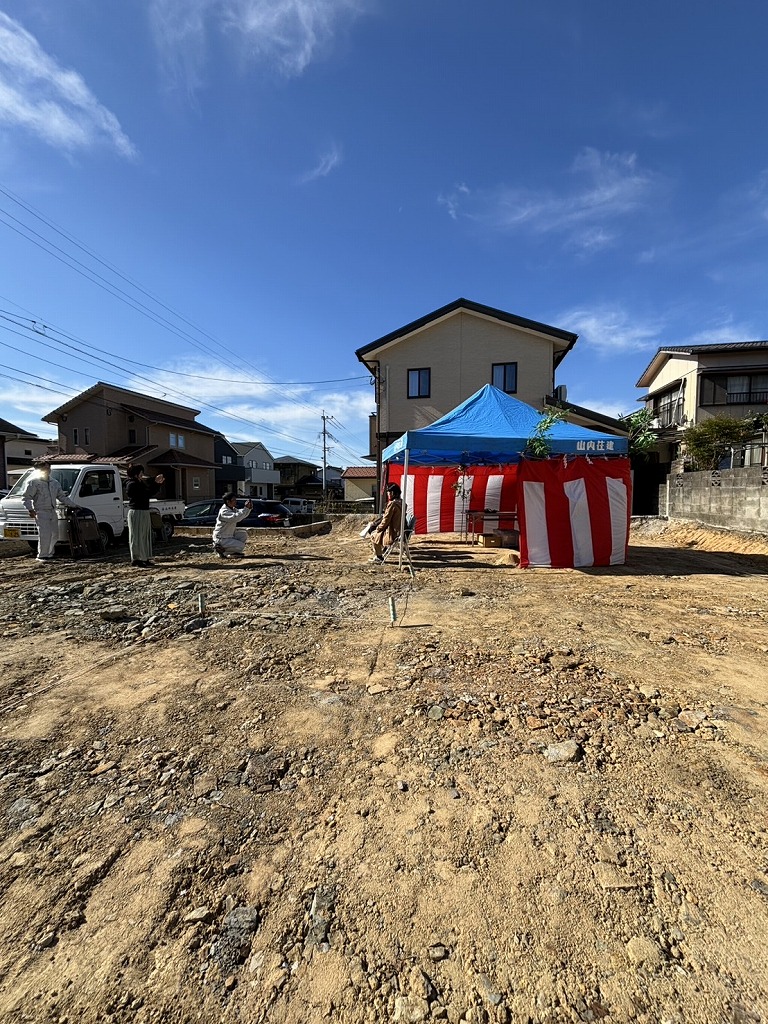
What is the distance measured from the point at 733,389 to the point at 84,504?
2713cm

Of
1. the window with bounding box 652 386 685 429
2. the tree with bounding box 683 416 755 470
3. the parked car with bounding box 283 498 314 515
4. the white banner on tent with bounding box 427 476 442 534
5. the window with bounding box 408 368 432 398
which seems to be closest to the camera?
the white banner on tent with bounding box 427 476 442 534

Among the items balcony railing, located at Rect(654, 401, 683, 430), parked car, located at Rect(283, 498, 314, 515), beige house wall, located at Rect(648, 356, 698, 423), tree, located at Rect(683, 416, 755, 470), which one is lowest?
parked car, located at Rect(283, 498, 314, 515)

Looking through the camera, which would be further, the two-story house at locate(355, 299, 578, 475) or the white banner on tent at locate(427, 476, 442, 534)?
the two-story house at locate(355, 299, 578, 475)

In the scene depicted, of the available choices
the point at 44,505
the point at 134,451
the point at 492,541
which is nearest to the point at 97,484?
the point at 44,505

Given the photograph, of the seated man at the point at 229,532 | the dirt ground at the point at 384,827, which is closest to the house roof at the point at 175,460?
the seated man at the point at 229,532

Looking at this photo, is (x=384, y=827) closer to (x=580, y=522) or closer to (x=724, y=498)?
(x=580, y=522)

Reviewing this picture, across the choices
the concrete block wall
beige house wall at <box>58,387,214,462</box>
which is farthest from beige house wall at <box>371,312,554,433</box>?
beige house wall at <box>58,387,214,462</box>

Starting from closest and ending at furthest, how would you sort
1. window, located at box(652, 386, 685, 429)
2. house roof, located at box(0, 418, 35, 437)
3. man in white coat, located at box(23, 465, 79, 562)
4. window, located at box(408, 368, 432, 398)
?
man in white coat, located at box(23, 465, 79, 562) < window, located at box(408, 368, 432, 398) < house roof, located at box(0, 418, 35, 437) < window, located at box(652, 386, 685, 429)

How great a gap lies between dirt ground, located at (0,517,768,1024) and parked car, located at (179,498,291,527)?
32.7 ft

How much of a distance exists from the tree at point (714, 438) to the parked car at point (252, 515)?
14207 millimetres

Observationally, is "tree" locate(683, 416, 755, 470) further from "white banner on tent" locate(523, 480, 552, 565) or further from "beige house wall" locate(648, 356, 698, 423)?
"white banner on tent" locate(523, 480, 552, 565)

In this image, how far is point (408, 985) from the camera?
4.35 feet

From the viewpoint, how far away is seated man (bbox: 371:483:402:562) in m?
8.23

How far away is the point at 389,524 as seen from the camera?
334 inches
